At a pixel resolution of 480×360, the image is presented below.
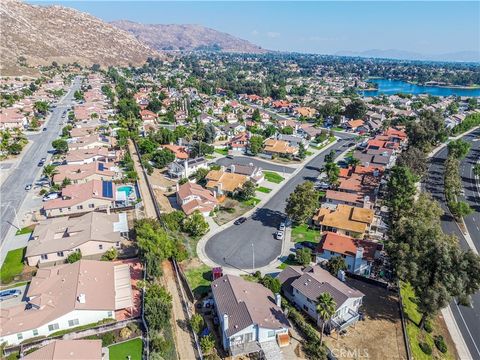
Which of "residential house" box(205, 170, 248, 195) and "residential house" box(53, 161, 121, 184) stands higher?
"residential house" box(53, 161, 121, 184)

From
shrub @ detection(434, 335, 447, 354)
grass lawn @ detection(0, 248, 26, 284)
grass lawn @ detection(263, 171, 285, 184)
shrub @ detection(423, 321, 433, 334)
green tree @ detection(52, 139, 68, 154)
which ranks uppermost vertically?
green tree @ detection(52, 139, 68, 154)

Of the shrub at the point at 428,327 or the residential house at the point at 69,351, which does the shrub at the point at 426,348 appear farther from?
the residential house at the point at 69,351

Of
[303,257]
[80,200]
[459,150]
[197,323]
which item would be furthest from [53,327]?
[459,150]

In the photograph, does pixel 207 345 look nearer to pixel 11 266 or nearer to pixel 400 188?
pixel 11 266

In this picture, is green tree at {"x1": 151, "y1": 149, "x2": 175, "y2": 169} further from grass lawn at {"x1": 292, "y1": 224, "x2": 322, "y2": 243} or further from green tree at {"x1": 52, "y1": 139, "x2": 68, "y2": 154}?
grass lawn at {"x1": 292, "y1": 224, "x2": 322, "y2": 243}

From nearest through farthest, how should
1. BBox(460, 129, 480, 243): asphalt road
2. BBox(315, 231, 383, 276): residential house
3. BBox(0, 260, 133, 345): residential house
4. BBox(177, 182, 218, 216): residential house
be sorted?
BBox(0, 260, 133, 345): residential house → BBox(315, 231, 383, 276): residential house → BBox(177, 182, 218, 216): residential house → BBox(460, 129, 480, 243): asphalt road

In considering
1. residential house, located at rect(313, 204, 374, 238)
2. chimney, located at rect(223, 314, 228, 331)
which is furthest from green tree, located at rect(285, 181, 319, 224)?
chimney, located at rect(223, 314, 228, 331)

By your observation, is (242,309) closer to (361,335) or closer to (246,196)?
(361,335)
